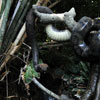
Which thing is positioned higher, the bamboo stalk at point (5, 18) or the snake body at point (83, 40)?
the bamboo stalk at point (5, 18)

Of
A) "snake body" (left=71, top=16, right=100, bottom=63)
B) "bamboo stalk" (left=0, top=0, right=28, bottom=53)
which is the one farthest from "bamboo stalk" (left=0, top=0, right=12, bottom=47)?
A: "snake body" (left=71, top=16, right=100, bottom=63)

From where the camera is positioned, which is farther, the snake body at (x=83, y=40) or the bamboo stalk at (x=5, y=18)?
the bamboo stalk at (x=5, y=18)

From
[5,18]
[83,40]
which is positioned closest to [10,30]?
[5,18]

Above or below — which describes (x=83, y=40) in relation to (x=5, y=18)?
below

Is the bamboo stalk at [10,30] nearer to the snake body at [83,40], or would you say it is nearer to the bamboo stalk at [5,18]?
the bamboo stalk at [5,18]

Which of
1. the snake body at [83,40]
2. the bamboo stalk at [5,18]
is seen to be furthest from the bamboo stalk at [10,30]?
the snake body at [83,40]

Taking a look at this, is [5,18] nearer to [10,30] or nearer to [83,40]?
[10,30]

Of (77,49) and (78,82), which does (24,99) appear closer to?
(78,82)

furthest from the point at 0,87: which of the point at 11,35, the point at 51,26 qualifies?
the point at 51,26

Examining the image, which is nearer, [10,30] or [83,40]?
[83,40]
